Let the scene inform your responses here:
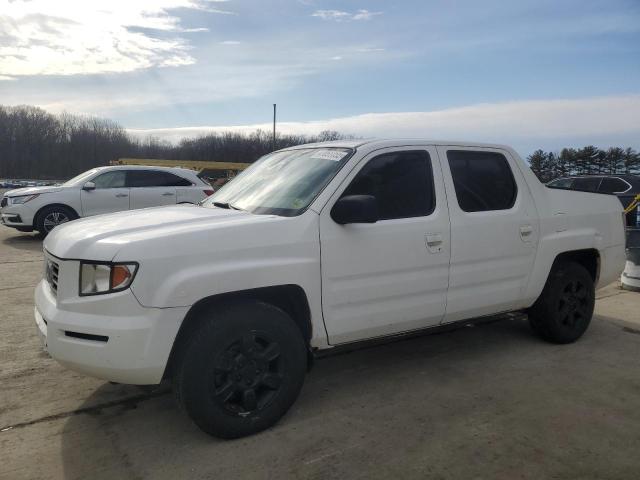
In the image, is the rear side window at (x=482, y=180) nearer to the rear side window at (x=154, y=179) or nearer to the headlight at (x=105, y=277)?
the headlight at (x=105, y=277)

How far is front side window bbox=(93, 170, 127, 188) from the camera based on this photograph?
11.9m

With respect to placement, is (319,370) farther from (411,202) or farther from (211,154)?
(211,154)

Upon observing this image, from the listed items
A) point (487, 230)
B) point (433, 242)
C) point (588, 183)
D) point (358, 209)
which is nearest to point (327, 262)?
point (358, 209)

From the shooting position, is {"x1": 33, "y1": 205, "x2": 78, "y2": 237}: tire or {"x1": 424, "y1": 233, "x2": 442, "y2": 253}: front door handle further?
{"x1": 33, "y1": 205, "x2": 78, "y2": 237}: tire

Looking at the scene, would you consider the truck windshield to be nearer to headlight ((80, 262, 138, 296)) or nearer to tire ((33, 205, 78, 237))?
headlight ((80, 262, 138, 296))

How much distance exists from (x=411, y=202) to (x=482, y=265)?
81cm

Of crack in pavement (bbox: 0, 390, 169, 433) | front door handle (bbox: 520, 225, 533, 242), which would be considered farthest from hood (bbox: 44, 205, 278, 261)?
front door handle (bbox: 520, 225, 533, 242)

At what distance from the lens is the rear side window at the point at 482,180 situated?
4.09 metres

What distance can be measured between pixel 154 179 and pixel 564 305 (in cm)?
1000

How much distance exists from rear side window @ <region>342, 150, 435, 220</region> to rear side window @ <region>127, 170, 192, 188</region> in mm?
9585

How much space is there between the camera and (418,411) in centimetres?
354

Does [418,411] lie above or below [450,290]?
below

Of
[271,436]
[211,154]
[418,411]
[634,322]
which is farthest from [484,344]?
[211,154]

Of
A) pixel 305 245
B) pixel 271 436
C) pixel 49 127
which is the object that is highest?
pixel 49 127
